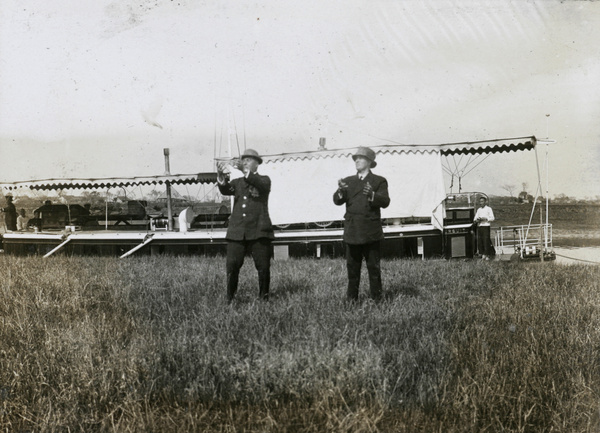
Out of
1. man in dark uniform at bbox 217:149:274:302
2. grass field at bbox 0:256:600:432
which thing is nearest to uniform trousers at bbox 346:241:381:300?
grass field at bbox 0:256:600:432

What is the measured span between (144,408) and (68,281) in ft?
14.1

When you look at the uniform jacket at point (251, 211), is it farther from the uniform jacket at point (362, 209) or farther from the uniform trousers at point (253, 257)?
the uniform jacket at point (362, 209)

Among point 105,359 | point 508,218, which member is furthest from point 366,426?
point 508,218

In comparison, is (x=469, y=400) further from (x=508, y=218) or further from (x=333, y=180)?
(x=508, y=218)

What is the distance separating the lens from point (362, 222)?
16.3 ft

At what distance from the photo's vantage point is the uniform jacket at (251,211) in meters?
5.19

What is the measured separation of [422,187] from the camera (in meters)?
10.1

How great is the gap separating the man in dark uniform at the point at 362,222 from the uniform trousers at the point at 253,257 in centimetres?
95

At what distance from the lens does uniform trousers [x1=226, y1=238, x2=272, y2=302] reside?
5188mm

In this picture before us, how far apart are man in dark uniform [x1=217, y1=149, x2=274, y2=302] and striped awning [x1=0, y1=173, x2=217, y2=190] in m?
7.09

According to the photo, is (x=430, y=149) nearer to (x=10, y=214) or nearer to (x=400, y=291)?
(x=400, y=291)

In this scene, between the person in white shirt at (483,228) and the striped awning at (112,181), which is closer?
the person in white shirt at (483,228)

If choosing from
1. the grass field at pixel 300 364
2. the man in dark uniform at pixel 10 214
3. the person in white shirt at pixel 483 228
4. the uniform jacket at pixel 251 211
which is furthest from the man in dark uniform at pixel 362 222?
the man in dark uniform at pixel 10 214

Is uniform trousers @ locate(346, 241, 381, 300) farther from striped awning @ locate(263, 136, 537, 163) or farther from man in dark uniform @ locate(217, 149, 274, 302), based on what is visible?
striped awning @ locate(263, 136, 537, 163)
